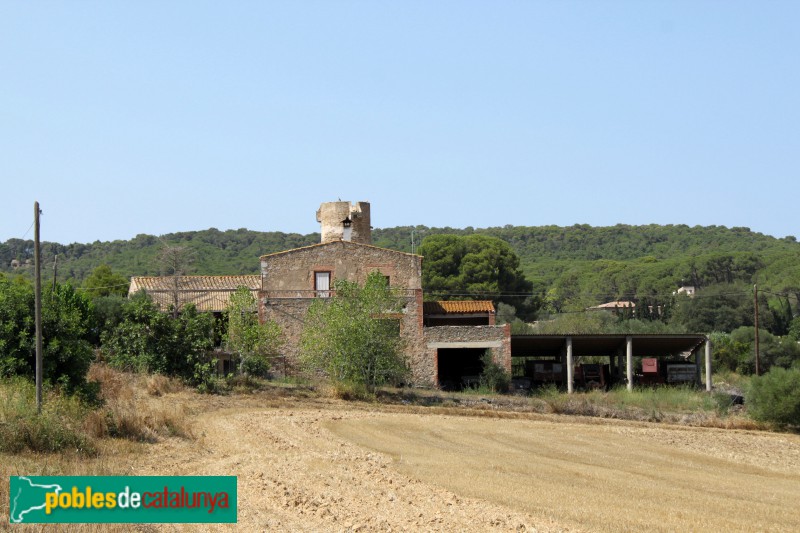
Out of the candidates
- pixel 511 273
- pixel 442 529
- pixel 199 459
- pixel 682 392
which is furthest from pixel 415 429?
pixel 511 273

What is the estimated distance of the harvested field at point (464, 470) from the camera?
14.1m

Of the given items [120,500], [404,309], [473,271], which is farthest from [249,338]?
[473,271]

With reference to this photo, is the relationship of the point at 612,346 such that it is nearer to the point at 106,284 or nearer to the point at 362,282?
the point at 362,282

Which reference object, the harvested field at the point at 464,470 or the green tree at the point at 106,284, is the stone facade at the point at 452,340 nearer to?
the harvested field at the point at 464,470

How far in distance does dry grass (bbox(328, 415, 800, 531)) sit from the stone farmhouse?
10090mm

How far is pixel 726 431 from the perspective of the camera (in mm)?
32031

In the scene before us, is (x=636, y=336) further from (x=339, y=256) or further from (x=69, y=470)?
(x=69, y=470)

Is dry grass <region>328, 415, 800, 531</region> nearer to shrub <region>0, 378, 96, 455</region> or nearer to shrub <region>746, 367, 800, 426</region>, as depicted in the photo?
shrub <region>746, 367, 800, 426</region>

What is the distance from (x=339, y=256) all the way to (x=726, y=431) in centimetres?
1974

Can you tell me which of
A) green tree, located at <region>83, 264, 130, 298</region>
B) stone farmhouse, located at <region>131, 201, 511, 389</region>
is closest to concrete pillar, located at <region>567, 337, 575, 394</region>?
stone farmhouse, located at <region>131, 201, 511, 389</region>

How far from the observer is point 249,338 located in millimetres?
38688

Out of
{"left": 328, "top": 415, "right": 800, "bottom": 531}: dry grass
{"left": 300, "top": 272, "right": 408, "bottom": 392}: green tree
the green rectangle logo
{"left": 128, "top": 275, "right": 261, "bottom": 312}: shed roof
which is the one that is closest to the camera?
the green rectangle logo

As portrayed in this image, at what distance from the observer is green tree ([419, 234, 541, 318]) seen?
73312 millimetres

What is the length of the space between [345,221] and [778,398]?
81.0 ft
